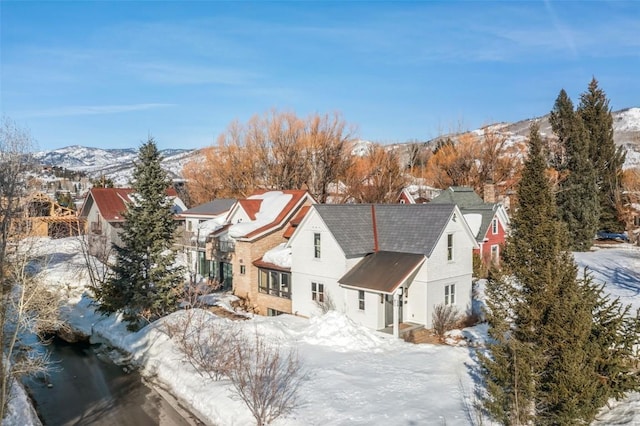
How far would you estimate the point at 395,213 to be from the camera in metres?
27.4

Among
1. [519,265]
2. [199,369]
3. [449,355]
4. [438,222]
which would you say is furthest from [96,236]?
[519,265]

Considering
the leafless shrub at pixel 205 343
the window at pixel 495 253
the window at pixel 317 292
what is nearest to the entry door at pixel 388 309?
the window at pixel 317 292

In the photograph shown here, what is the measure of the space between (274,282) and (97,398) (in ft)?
41.4

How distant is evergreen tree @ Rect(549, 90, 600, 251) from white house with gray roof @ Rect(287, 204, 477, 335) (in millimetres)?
24023

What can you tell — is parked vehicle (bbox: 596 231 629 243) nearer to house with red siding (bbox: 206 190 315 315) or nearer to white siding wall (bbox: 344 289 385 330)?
house with red siding (bbox: 206 190 315 315)

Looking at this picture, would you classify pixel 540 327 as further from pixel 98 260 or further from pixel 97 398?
pixel 98 260

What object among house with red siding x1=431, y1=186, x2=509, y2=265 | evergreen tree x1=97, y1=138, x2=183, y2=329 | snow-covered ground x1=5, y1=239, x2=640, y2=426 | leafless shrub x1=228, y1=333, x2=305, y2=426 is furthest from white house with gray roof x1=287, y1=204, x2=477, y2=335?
house with red siding x1=431, y1=186, x2=509, y2=265

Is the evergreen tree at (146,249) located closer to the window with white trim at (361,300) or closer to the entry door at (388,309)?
the window with white trim at (361,300)

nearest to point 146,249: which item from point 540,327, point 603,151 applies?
point 540,327

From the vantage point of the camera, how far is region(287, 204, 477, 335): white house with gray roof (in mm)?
23703

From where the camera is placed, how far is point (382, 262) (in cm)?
2478

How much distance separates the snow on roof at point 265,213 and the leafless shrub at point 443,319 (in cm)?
1313

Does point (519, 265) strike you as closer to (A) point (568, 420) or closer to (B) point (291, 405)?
(A) point (568, 420)

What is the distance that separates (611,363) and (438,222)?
1156 centimetres
